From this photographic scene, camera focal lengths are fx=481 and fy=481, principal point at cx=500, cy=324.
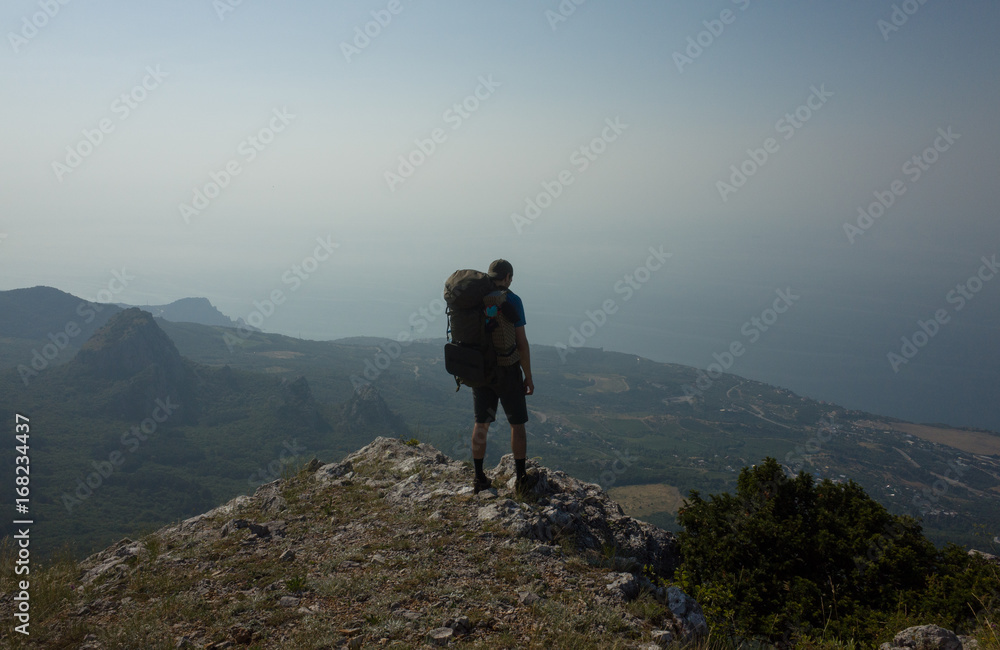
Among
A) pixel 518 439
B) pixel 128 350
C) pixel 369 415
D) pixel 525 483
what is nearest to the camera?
pixel 518 439

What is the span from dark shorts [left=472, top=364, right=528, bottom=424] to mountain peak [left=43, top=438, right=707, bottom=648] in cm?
150

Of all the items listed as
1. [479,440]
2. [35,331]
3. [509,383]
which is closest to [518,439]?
[479,440]

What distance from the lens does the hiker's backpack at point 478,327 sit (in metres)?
7.47

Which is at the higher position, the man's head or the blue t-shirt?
the man's head

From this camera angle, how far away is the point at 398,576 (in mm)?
6062

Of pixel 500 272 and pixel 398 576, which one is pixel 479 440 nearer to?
pixel 398 576

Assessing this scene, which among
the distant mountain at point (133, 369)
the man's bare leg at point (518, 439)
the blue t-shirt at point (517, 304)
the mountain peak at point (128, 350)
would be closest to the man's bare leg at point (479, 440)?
the man's bare leg at point (518, 439)

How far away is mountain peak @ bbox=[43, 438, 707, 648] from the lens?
16.2ft

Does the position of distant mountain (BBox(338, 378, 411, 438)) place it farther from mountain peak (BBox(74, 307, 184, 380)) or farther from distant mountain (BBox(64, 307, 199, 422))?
mountain peak (BBox(74, 307, 184, 380))

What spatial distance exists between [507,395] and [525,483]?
5.90 ft

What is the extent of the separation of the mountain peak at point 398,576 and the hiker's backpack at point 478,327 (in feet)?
7.80

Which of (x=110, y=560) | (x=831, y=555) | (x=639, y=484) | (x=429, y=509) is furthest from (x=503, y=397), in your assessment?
(x=639, y=484)

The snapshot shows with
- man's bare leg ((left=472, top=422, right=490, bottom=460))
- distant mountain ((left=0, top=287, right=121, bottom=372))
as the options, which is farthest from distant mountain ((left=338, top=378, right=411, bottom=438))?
man's bare leg ((left=472, top=422, right=490, bottom=460))

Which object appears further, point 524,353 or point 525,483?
point 525,483
